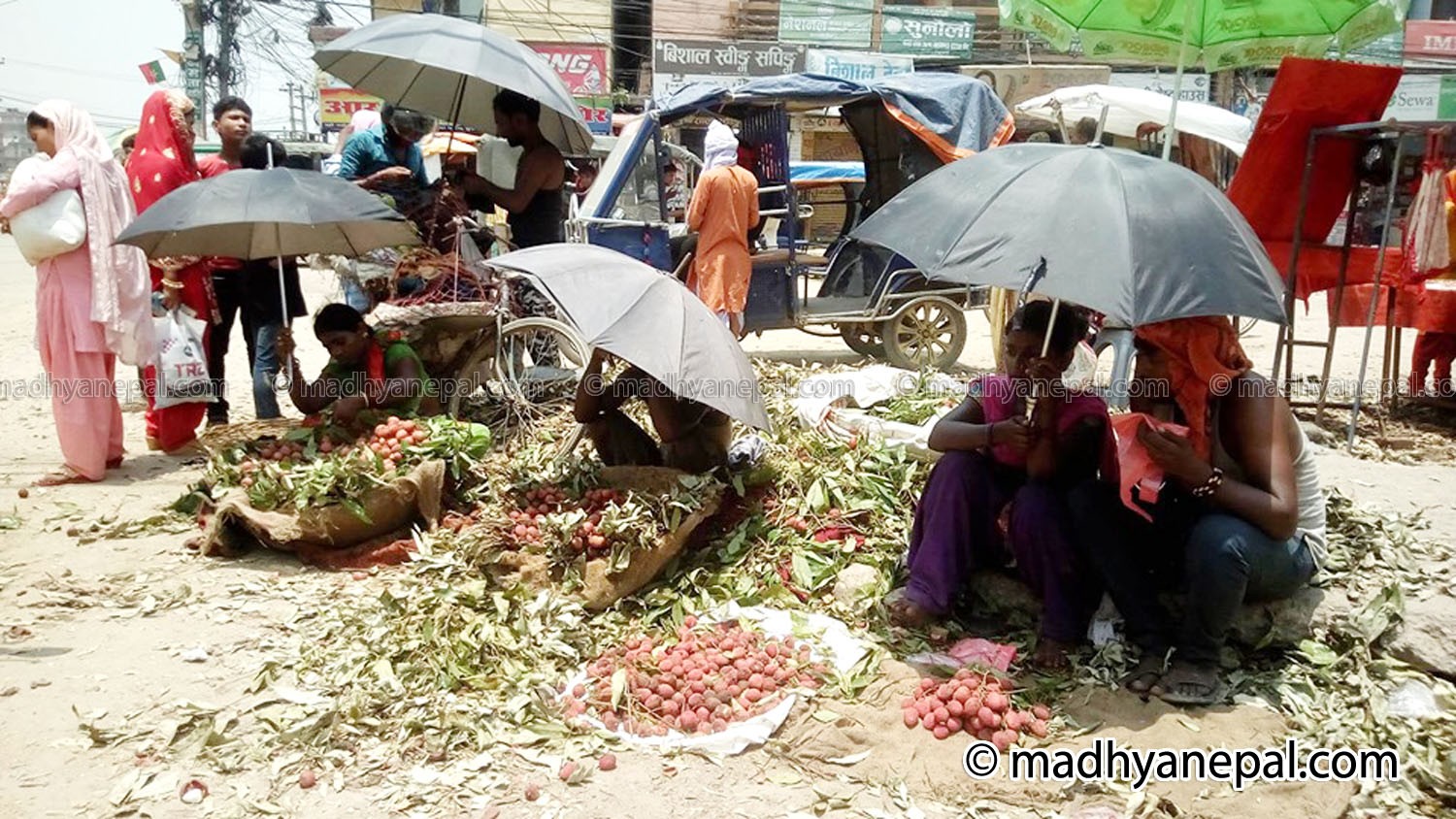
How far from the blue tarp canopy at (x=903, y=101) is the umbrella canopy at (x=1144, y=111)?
200 centimetres

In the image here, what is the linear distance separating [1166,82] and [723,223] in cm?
1701

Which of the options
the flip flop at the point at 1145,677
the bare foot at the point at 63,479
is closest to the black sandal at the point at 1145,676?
the flip flop at the point at 1145,677

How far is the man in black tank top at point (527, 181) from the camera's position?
18.5ft

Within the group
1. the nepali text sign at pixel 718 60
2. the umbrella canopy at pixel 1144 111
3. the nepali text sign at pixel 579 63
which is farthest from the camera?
the nepali text sign at pixel 579 63

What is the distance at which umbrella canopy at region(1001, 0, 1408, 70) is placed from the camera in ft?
18.7

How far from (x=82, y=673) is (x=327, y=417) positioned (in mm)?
Result: 1590

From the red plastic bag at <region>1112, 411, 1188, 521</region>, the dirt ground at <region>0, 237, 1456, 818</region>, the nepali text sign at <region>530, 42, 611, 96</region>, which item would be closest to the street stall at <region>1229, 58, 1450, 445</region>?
the dirt ground at <region>0, 237, 1456, 818</region>

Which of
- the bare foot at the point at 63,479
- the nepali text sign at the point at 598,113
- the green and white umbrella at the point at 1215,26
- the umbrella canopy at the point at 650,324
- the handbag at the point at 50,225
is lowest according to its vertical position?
the bare foot at the point at 63,479

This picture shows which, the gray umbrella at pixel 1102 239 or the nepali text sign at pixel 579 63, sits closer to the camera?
the gray umbrella at pixel 1102 239

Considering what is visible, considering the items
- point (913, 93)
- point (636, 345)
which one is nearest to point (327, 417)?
point (636, 345)

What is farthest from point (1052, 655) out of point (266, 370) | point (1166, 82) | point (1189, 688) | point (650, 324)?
point (1166, 82)

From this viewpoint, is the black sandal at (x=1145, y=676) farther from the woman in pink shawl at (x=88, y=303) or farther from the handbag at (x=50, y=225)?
the handbag at (x=50, y=225)

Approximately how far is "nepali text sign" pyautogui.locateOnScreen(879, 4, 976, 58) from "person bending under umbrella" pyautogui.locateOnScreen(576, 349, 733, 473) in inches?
759

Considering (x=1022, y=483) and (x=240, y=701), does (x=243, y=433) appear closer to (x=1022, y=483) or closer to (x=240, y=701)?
(x=240, y=701)
